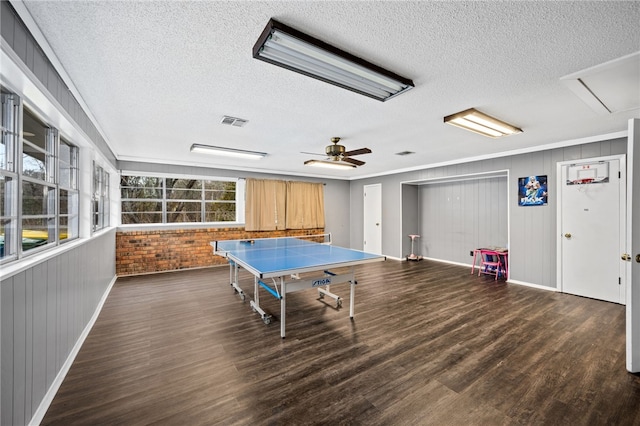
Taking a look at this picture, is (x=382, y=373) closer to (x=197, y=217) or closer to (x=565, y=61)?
(x=565, y=61)

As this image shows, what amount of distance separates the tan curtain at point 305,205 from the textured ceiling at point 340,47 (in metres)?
3.76

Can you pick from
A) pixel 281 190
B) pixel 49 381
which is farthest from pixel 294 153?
pixel 49 381

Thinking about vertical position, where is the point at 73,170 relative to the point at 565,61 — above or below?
below

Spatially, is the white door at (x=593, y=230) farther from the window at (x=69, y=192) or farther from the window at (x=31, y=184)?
the window at (x=69, y=192)

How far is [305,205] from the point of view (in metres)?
7.70

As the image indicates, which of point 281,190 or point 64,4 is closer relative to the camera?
point 64,4

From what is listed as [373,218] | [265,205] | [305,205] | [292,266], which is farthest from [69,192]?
[373,218]

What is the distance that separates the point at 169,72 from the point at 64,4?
72 cm

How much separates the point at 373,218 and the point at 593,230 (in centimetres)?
472

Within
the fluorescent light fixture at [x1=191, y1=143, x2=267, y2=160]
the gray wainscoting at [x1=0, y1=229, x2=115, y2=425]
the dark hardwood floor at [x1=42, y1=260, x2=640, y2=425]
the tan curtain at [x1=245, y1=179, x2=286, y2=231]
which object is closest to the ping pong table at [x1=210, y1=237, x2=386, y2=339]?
the dark hardwood floor at [x1=42, y1=260, x2=640, y2=425]

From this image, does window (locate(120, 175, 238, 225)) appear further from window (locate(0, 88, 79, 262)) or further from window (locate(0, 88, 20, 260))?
window (locate(0, 88, 20, 260))

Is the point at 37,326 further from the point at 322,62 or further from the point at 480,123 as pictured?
the point at 480,123

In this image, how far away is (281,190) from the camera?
7.30 meters

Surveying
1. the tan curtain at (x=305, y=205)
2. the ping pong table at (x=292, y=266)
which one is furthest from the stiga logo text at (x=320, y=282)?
the tan curtain at (x=305, y=205)
